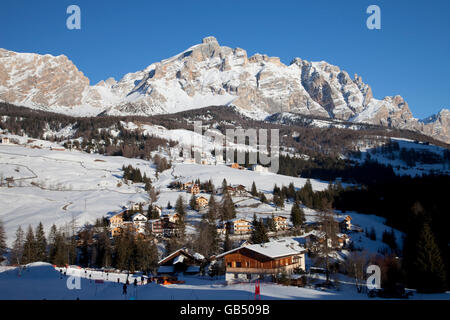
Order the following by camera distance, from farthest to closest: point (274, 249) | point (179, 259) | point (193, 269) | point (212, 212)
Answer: point (212, 212)
point (179, 259)
point (193, 269)
point (274, 249)

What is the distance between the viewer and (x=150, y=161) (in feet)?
495

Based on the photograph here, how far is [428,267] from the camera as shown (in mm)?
33938

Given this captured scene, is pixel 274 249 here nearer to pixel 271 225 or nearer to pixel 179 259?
pixel 179 259

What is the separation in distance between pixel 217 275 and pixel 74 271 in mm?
14747

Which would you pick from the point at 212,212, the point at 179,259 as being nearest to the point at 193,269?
the point at 179,259

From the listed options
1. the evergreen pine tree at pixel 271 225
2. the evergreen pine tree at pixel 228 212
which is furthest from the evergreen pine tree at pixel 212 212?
the evergreen pine tree at pixel 271 225

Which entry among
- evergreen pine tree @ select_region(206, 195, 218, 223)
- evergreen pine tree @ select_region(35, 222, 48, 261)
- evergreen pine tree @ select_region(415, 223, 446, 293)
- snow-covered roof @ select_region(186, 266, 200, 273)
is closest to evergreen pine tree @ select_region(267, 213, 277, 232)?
evergreen pine tree @ select_region(206, 195, 218, 223)

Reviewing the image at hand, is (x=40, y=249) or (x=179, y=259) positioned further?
(x=40, y=249)

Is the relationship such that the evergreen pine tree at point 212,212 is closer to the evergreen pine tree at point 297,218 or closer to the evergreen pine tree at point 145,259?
the evergreen pine tree at point 297,218
